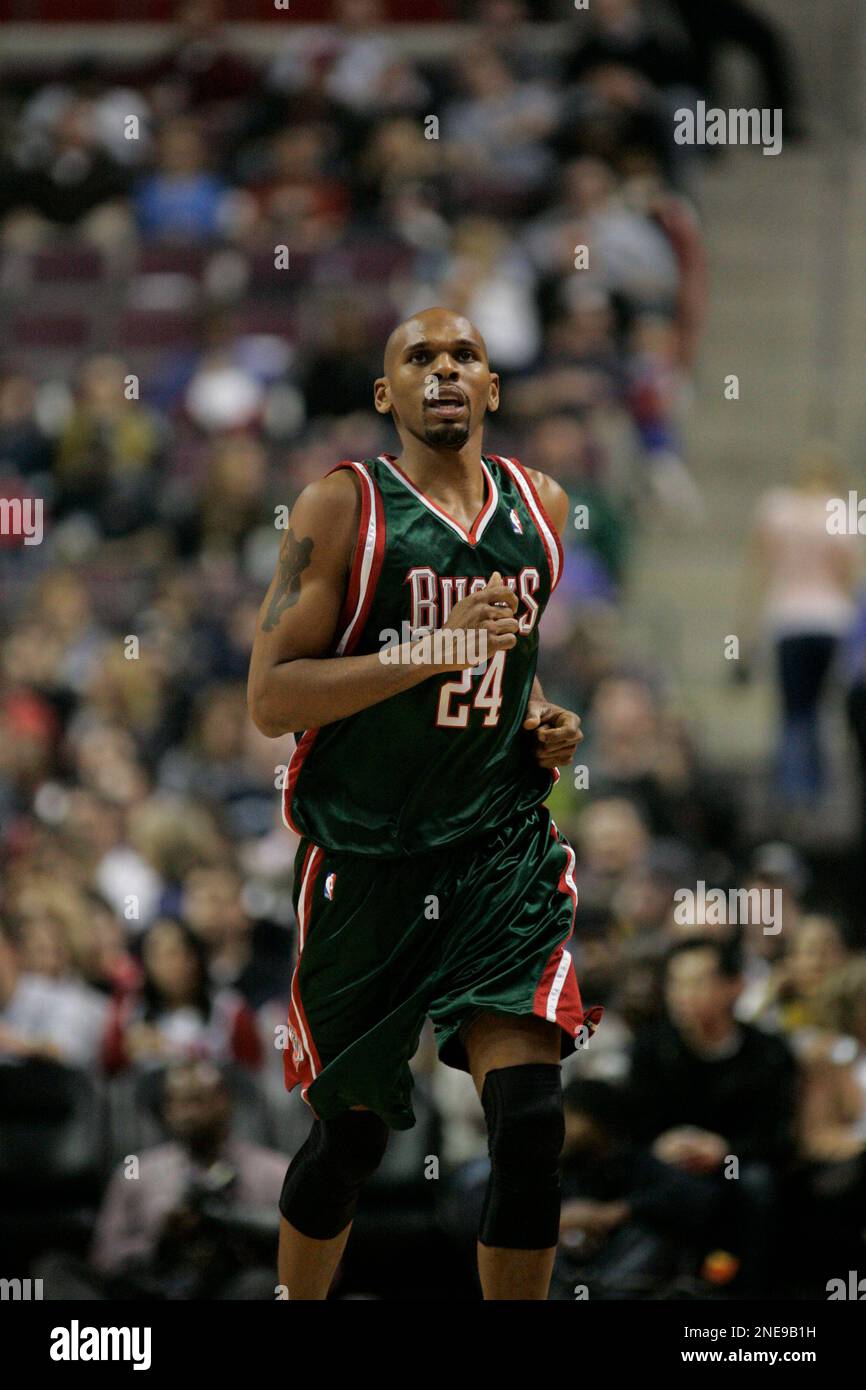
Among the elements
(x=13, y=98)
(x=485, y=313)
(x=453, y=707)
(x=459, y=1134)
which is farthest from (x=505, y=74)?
(x=453, y=707)

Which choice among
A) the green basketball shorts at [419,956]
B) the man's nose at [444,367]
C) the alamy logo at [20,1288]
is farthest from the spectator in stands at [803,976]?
the man's nose at [444,367]

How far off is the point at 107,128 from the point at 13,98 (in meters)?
1.05

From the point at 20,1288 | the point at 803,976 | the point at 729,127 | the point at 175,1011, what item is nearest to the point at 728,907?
the point at 803,976

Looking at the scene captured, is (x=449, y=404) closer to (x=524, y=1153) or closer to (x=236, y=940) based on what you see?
(x=524, y=1153)

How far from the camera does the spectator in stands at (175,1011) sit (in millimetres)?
6523

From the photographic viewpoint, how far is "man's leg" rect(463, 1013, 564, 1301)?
149 inches

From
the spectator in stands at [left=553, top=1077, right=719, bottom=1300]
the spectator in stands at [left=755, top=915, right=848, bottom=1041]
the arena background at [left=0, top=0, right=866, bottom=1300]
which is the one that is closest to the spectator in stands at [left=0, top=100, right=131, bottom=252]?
the arena background at [left=0, top=0, right=866, bottom=1300]

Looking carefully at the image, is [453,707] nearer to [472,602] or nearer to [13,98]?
[472,602]

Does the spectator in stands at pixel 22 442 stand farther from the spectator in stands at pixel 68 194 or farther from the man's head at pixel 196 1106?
the man's head at pixel 196 1106

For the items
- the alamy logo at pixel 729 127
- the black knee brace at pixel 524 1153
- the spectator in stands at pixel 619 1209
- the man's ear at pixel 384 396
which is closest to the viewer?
the black knee brace at pixel 524 1153

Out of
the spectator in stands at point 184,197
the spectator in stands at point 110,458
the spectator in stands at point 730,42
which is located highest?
the spectator in stands at point 730,42

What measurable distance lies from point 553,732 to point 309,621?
0.49m

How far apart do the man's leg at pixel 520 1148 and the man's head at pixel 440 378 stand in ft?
3.56
